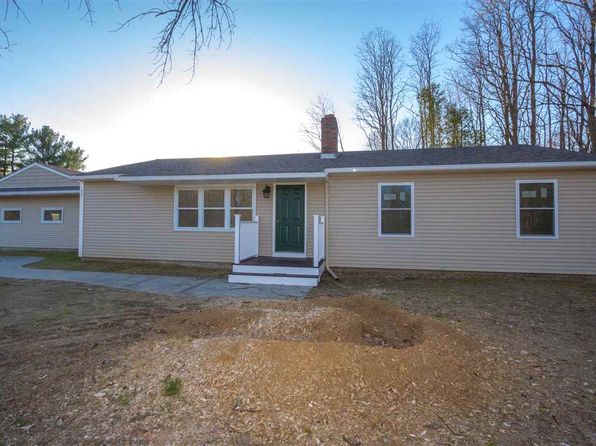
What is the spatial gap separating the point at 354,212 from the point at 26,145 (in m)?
36.2

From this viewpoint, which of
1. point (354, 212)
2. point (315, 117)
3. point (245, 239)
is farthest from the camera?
point (315, 117)

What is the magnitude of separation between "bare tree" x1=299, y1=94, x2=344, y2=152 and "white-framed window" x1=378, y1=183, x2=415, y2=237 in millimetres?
14163

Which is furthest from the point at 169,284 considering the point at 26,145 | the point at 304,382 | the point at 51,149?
→ the point at 26,145

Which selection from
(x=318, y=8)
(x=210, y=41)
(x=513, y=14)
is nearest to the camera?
(x=210, y=41)

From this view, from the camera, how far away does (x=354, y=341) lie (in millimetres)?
3646

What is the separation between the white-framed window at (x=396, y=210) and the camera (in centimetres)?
866

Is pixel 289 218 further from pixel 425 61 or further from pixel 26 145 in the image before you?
pixel 26 145

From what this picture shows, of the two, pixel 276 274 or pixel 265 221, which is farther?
pixel 265 221

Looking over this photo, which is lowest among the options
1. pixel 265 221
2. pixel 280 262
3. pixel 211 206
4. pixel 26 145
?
pixel 280 262

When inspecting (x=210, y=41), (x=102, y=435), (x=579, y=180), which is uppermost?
(x=210, y=41)

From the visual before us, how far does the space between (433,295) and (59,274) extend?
9524 millimetres

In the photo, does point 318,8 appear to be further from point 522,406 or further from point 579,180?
point 579,180

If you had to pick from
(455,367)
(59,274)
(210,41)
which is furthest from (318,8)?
(59,274)

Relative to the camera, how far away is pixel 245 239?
852cm
